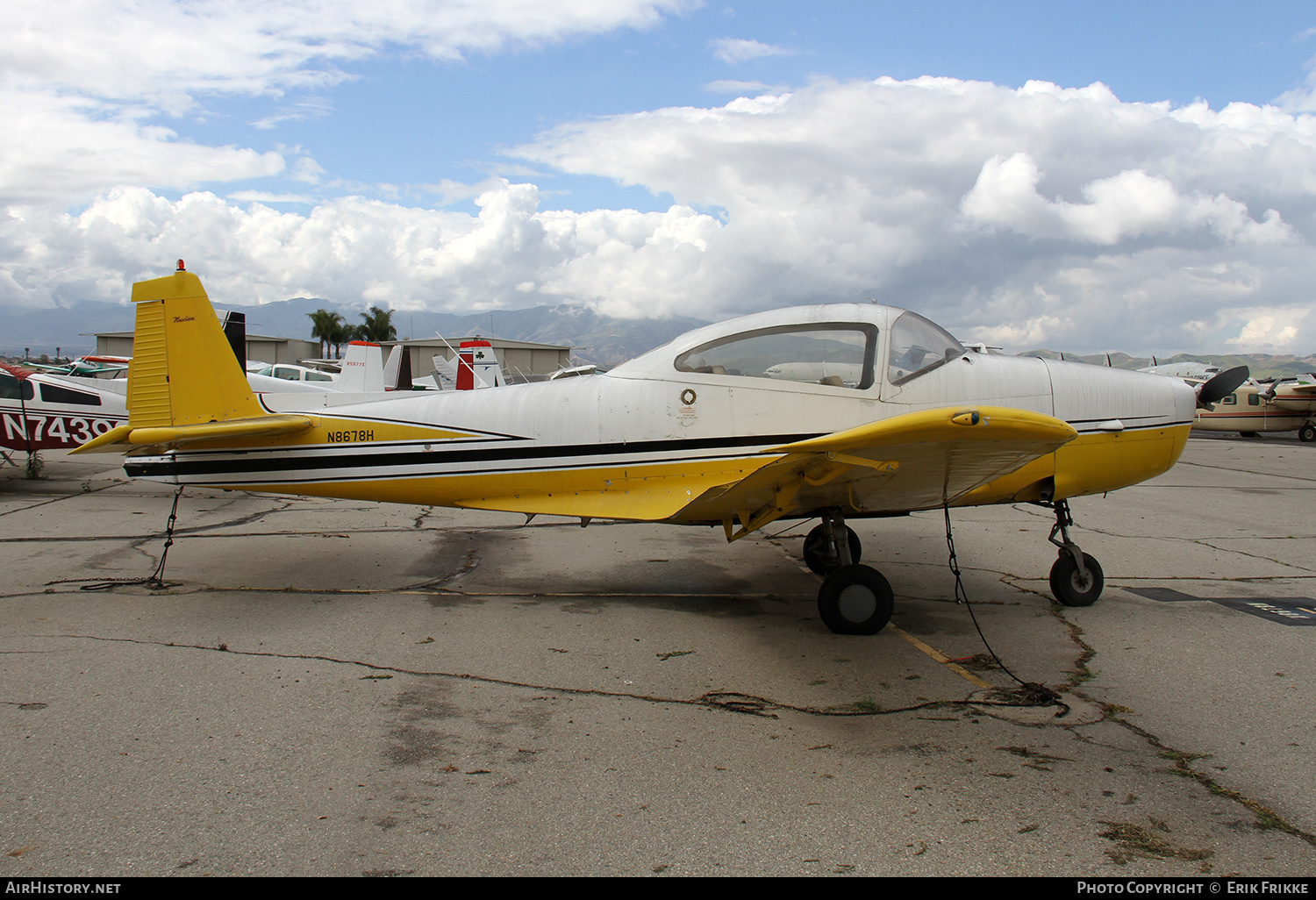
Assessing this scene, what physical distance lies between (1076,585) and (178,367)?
23.2 ft

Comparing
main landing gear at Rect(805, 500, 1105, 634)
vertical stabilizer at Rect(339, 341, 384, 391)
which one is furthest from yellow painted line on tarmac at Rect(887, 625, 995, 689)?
vertical stabilizer at Rect(339, 341, 384, 391)

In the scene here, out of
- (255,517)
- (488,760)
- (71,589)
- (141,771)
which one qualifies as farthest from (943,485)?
(255,517)

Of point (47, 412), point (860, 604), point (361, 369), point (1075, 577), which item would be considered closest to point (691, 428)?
point (860, 604)

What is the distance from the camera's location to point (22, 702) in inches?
143

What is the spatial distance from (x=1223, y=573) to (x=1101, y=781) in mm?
4808

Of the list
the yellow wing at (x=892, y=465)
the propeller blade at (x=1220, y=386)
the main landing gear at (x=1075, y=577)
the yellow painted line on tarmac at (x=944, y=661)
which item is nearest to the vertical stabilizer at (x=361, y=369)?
the yellow wing at (x=892, y=465)

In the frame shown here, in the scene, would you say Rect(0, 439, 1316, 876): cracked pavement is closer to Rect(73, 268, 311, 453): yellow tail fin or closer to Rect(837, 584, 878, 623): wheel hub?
Rect(837, 584, 878, 623): wheel hub

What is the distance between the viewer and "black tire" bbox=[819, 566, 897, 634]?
15.4 ft

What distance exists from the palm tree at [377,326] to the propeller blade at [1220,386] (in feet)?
304

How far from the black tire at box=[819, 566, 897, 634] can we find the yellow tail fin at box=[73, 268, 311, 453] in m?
4.09

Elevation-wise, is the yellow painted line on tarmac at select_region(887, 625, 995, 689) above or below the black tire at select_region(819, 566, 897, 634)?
below

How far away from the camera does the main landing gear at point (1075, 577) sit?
545cm

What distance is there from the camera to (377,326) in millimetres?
91875
